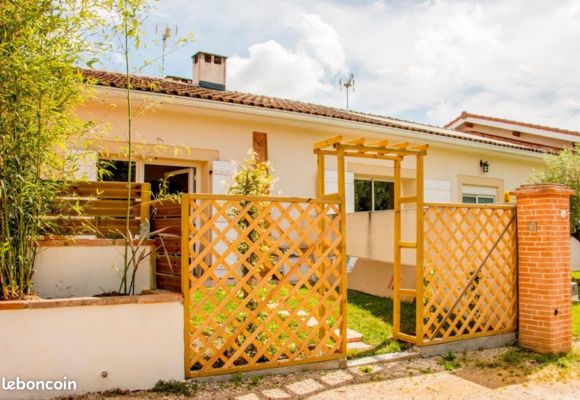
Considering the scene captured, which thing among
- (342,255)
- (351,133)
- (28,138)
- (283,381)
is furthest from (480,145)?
(28,138)

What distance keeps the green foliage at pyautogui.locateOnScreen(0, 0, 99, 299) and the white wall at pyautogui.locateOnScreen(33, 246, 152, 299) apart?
0.18 meters

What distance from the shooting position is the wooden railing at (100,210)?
3.80m

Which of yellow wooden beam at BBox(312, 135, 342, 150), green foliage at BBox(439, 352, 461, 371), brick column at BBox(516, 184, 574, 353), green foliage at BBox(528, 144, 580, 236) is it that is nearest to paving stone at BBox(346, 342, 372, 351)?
green foliage at BBox(439, 352, 461, 371)

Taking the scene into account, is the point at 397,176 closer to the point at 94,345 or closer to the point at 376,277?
the point at 376,277

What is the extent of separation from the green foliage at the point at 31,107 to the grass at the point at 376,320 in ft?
10.0

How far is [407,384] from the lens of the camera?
3861 millimetres

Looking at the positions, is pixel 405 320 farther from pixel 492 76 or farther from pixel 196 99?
pixel 492 76

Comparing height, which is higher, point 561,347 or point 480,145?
point 480,145

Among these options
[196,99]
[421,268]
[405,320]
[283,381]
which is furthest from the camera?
[196,99]

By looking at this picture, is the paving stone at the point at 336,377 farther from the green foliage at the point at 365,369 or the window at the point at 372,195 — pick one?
the window at the point at 372,195

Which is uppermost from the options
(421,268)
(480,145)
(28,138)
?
(480,145)

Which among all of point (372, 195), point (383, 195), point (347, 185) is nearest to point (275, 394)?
point (347, 185)

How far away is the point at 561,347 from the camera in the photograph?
16.2 feet

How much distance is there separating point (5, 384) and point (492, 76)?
9.59 m
